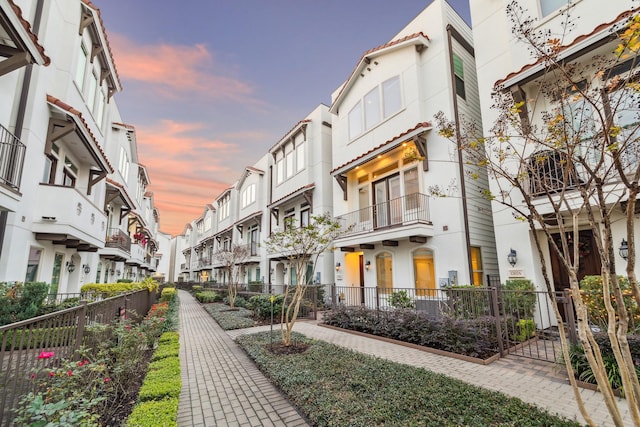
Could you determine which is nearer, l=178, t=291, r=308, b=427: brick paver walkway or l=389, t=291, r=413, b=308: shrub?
l=178, t=291, r=308, b=427: brick paver walkway

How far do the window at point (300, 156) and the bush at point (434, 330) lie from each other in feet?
40.7

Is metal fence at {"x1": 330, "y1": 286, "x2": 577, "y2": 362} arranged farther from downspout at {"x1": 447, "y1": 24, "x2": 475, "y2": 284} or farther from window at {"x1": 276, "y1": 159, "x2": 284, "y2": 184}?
window at {"x1": 276, "y1": 159, "x2": 284, "y2": 184}

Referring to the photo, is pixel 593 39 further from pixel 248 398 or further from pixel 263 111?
pixel 263 111

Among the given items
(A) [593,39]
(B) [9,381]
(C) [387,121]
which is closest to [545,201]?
(A) [593,39]

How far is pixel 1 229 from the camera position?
7387mm

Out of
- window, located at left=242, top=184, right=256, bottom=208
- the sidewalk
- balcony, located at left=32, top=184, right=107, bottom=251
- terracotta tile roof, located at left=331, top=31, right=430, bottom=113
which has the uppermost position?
terracotta tile roof, located at left=331, top=31, right=430, bottom=113

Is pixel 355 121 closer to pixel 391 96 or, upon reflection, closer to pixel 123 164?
pixel 391 96

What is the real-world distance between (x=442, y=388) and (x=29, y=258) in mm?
11976

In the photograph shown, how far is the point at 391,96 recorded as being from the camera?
13680 millimetres

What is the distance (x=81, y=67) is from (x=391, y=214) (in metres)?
14.0

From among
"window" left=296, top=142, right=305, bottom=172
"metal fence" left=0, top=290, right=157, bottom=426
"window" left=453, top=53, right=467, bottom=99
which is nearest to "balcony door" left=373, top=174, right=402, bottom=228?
"window" left=453, top=53, right=467, bottom=99

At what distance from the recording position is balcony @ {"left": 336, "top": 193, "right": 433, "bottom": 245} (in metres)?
11.2

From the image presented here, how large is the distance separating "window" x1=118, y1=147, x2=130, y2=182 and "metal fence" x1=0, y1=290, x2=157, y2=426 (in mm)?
16408

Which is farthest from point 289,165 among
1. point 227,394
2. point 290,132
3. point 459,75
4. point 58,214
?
point 227,394
